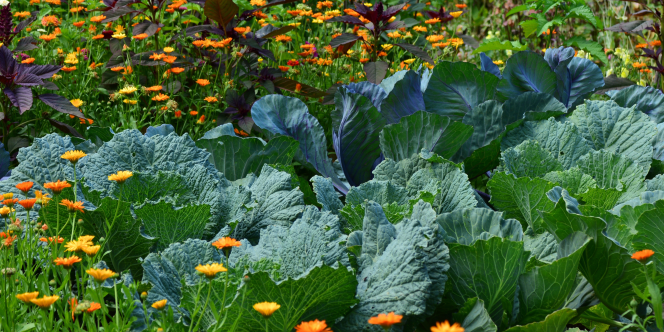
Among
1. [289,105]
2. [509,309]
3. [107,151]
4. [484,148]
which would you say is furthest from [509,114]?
[107,151]

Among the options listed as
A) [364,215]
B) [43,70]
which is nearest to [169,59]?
[43,70]

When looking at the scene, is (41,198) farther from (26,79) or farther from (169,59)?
(169,59)

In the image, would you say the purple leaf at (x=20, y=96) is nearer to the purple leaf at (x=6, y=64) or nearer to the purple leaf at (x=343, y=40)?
the purple leaf at (x=6, y=64)

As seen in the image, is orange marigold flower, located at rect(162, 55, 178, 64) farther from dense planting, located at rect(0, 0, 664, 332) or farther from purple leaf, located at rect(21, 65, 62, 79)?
purple leaf, located at rect(21, 65, 62, 79)

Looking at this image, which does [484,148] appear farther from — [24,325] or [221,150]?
[24,325]

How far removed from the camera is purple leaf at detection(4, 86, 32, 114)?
2.21 m

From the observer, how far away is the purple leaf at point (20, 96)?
221 cm

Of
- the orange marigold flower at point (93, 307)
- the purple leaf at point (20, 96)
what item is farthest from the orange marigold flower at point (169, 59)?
the orange marigold flower at point (93, 307)

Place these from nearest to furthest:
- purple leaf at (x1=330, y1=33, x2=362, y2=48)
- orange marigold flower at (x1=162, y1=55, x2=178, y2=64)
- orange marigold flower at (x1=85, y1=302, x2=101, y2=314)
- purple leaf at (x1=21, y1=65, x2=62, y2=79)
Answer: orange marigold flower at (x1=85, y1=302, x2=101, y2=314) → purple leaf at (x1=21, y1=65, x2=62, y2=79) → orange marigold flower at (x1=162, y1=55, x2=178, y2=64) → purple leaf at (x1=330, y1=33, x2=362, y2=48)

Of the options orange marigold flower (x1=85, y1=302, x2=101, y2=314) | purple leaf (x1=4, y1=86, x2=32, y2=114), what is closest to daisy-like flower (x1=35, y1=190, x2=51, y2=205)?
orange marigold flower (x1=85, y1=302, x2=101, y2=314)

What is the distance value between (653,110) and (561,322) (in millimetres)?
1207

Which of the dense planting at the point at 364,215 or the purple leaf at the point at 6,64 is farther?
the purple leaf at the point at 6,64

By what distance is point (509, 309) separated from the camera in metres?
1.27

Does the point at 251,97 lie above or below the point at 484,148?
below
